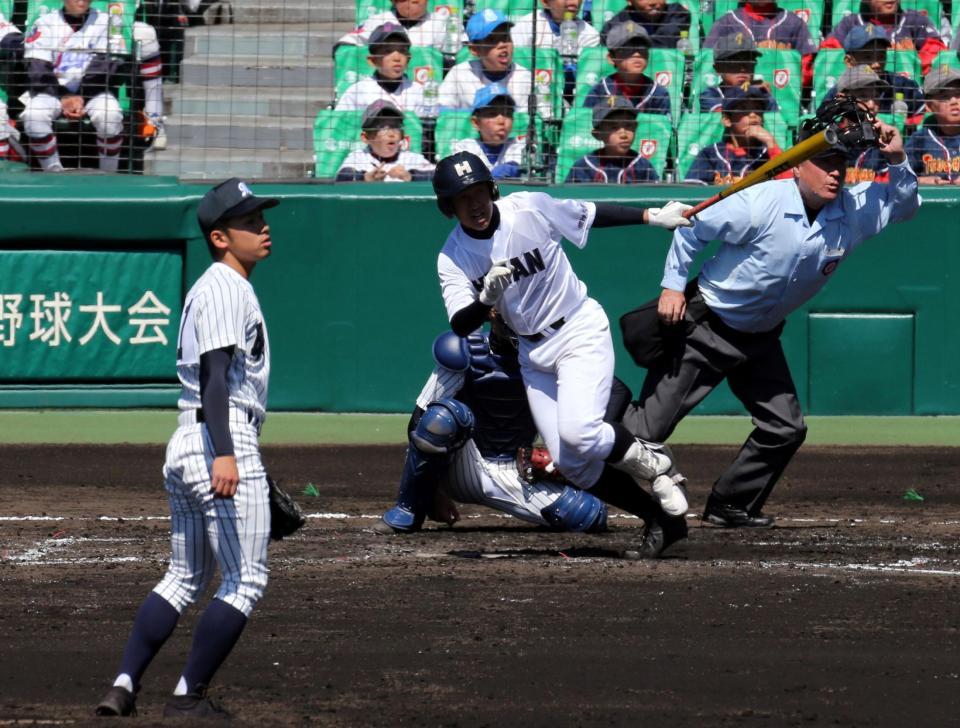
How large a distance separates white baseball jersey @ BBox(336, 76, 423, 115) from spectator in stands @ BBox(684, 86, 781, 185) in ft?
6.86

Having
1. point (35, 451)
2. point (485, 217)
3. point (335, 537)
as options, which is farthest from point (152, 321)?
point (485, 217)

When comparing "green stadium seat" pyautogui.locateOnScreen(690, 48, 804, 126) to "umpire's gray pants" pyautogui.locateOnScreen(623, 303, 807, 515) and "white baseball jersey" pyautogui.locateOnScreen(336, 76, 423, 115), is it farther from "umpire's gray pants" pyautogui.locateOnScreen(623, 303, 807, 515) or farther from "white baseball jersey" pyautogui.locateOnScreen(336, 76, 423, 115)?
"umpire's gray pants" pyautogui.locateOnScreen(623, 303, 807, 515)

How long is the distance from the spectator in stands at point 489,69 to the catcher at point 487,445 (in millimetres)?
4258

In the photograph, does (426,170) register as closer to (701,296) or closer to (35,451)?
(35,451)

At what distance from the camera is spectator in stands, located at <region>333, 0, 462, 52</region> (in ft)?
38.1

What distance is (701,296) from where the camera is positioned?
7609 mm

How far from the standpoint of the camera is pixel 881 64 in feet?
36.9

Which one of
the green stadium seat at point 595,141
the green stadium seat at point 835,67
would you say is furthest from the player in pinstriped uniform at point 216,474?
the green stadium seat at point 835,67

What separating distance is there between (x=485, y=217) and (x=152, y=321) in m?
5.10

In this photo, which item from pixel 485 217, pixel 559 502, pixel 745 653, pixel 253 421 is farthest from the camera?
pixel 559 502

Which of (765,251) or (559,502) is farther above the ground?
(765,251)

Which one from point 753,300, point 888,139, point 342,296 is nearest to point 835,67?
point 342,296

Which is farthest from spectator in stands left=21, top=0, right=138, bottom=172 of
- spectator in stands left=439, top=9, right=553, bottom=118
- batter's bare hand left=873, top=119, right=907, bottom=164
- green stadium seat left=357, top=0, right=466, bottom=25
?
batter's bare hand left=873, top=119, right=907, bottom=164

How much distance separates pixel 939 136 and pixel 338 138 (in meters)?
4.31
